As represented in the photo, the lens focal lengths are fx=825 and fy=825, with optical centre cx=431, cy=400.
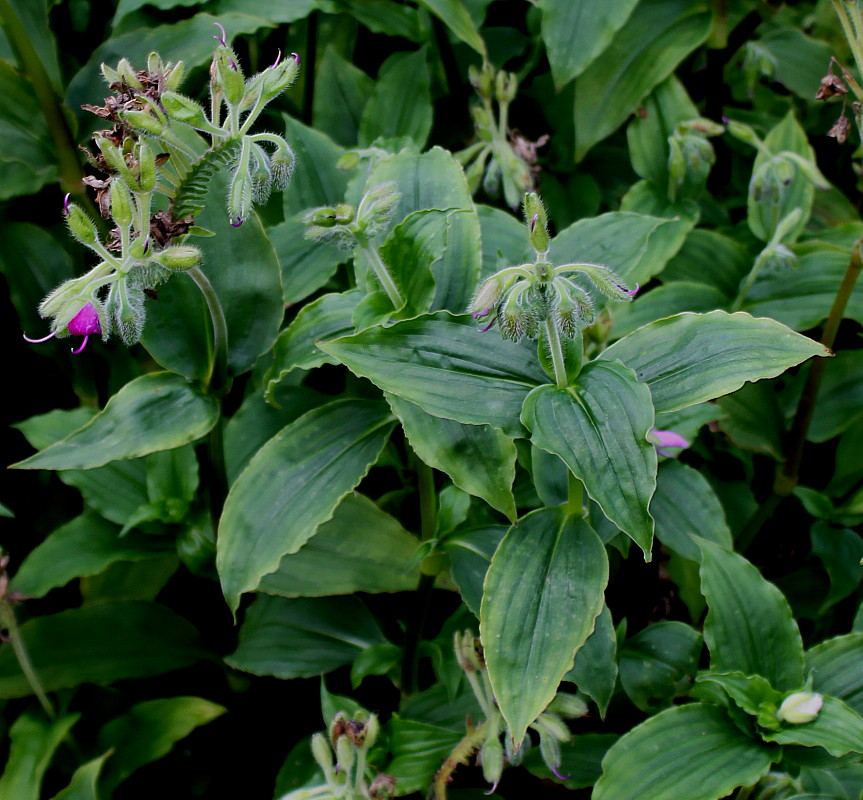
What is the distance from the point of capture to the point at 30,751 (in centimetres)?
154

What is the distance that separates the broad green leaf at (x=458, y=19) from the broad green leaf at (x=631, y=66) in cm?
32

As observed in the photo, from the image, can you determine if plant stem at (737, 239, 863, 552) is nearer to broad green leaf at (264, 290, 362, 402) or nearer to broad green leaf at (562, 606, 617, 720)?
broad green leaf at (562, 606, 617, 720)

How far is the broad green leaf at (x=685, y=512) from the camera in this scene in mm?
1530

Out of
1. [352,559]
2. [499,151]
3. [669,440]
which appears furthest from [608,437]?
[499,151]

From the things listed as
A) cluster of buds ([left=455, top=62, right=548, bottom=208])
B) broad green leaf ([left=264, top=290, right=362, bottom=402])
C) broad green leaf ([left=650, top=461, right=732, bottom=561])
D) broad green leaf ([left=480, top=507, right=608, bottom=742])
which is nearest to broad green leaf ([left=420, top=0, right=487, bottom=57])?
cluster of buds ([left=455, top=62, right=548, bottom=208])

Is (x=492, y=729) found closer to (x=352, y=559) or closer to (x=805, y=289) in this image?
(x=352, y=559)

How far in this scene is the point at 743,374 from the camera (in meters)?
1.12

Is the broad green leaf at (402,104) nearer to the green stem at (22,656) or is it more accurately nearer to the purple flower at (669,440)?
the purple flower at (669,440)

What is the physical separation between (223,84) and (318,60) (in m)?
1.19

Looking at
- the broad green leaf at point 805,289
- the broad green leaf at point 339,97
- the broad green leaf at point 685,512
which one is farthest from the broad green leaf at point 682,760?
the broad green leaf at point 339,97

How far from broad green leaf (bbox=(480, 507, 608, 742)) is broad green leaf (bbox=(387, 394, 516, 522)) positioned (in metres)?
0.07

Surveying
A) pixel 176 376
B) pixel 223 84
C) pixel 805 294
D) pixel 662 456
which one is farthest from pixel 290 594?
pixel 805 294

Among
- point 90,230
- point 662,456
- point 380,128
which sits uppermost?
point 90,230

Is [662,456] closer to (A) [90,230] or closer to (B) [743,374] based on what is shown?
(B) [743,374]
